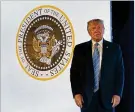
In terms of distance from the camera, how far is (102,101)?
7.07 feet

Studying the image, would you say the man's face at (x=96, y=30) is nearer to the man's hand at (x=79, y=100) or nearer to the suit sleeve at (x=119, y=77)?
the suit sleeve at (x=119, y=77)

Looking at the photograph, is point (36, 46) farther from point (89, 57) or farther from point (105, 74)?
point (105, 74)

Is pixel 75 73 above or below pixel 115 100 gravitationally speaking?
above

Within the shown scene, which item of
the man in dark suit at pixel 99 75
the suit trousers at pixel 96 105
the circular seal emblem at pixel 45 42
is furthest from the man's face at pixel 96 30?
the suit trousers at pixel 96 105

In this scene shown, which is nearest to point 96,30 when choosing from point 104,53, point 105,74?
point 104,53

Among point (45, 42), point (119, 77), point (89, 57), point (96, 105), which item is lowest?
point (96, 105)

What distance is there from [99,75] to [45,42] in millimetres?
504

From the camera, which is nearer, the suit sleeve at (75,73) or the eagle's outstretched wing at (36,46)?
the suit sleeve at (75,73)

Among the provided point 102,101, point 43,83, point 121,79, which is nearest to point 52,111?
point 43,83

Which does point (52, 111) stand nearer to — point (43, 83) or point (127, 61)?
point (43, 83)

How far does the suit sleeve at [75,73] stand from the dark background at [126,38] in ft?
0.98

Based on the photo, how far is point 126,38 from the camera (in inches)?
86.4

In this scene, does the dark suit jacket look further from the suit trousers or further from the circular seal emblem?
the circular seal emblem

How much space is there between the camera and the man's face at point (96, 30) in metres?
2.22
